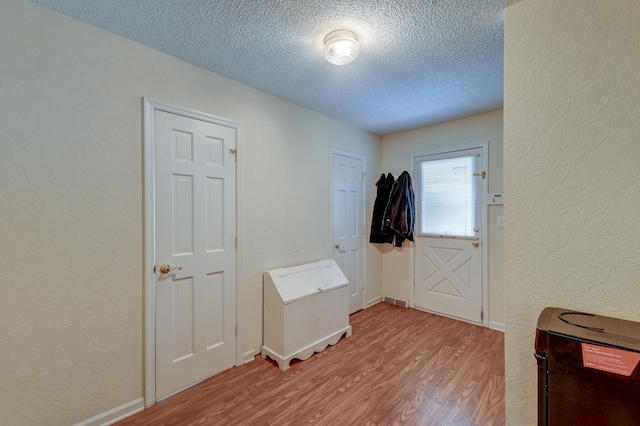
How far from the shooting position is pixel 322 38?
163 cm

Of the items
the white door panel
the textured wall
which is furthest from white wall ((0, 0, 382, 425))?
the white door panel

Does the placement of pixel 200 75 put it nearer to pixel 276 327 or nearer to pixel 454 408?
pixel 276 327

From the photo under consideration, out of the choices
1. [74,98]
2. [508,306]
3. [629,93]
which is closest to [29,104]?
[74,98]

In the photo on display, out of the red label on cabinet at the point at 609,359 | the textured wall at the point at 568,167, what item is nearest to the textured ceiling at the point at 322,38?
the textured wall at the point at 568,167

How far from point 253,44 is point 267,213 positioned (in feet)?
A: 4.28

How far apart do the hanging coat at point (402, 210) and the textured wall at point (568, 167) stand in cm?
200

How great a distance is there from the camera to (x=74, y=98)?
59.0 inches

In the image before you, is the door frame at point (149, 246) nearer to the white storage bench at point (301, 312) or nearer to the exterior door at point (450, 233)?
the white storage bench at point (301, 312)

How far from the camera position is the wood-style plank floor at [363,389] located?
5.43 ft

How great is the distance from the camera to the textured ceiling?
4.58 feet

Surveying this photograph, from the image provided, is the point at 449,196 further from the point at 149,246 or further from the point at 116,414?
the point at 116,414

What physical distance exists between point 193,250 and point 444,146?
2918 millimetres

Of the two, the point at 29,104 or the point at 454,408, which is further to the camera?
the point at 454,408

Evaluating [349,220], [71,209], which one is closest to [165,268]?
[71,209]
